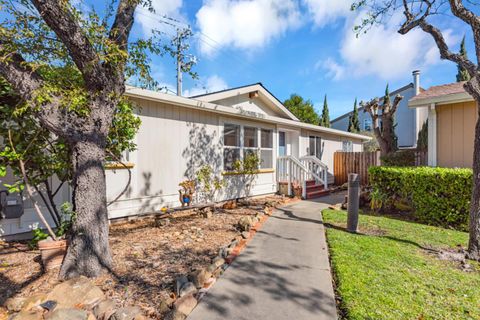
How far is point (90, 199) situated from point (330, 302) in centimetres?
316

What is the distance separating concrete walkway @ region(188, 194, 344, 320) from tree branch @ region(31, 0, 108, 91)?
3.07 meters

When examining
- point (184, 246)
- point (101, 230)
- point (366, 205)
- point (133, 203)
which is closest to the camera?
point (101, 230)

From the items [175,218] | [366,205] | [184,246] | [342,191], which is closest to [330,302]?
[184,246]

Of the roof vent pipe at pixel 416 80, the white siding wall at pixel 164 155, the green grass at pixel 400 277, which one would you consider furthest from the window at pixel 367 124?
the green grass at pixel 400 277

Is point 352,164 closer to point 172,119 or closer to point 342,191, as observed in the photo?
point 342,191

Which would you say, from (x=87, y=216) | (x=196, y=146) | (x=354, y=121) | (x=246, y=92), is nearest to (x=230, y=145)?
(x=196, y=146)

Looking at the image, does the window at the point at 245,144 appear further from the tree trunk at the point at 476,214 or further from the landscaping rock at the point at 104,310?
the tree trunk at the point at 476,214

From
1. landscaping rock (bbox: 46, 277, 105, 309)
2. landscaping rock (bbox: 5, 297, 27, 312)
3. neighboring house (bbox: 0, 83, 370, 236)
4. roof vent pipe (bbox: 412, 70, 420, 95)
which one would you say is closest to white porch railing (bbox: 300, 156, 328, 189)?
neighboring house (bbox: 0, 83, 370, 236)

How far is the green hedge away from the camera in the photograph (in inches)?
233

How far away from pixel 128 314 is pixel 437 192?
7.17 metres

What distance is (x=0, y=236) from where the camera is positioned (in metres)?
4.47

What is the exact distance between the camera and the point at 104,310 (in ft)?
8.43

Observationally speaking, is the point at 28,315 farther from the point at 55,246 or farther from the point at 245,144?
the point at 245,144

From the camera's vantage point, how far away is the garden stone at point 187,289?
273cm
